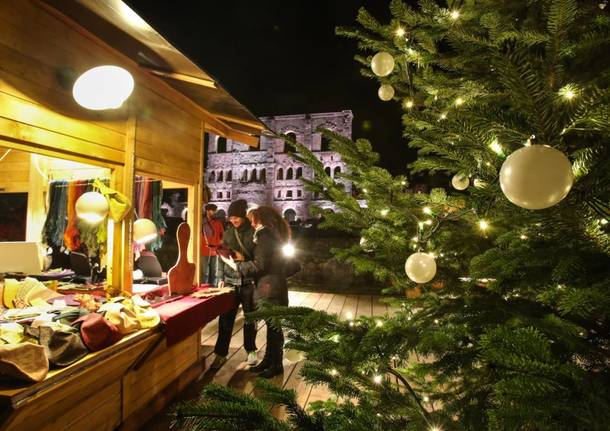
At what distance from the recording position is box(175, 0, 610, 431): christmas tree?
75cm

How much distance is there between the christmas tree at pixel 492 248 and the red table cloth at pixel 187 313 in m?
2.59

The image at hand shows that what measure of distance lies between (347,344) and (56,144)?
302cm

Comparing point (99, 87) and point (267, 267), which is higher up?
point (99, 87)

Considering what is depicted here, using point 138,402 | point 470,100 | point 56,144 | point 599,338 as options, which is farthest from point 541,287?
point 138,402

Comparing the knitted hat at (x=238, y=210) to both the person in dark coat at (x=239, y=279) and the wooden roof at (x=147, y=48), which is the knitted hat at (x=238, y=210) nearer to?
the person in dark coat at (x=239, y=279)

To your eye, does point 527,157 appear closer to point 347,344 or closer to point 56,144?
point 347,344

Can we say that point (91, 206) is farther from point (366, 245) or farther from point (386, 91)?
point (386, 91)

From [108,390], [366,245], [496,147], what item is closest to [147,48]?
[366,245]

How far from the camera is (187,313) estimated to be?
385 cm

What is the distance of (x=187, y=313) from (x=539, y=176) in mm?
3914

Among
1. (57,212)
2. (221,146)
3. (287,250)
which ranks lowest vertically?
(287,250)

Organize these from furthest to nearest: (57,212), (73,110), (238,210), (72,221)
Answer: (57,212) < (72,221) < (238,210) < (73,110)

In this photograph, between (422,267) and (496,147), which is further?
(422,267)

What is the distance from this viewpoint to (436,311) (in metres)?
1.49
